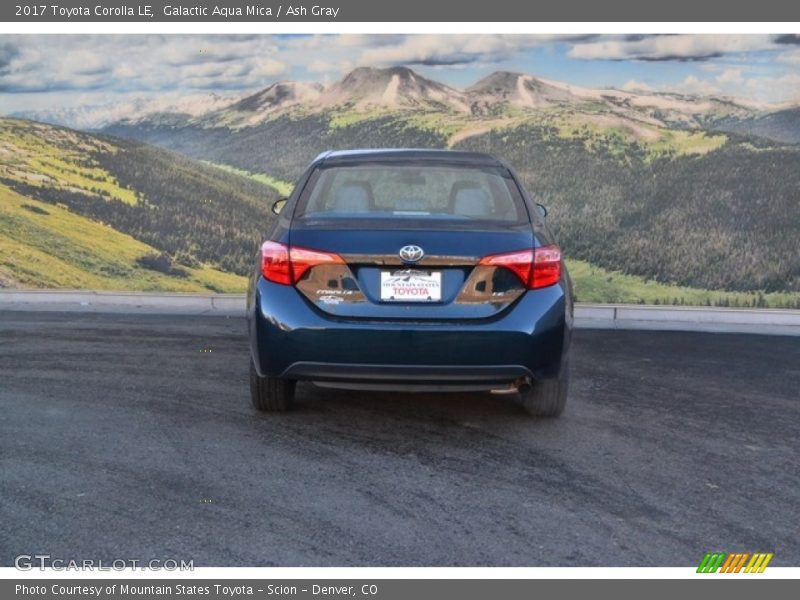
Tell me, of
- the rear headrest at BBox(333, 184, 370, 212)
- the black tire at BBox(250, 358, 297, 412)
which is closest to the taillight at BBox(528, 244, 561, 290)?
the rear headrest at BBox(333, 184, 370, 212)

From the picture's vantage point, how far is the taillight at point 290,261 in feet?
17.3

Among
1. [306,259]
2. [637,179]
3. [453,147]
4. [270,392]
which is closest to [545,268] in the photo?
[306,259]

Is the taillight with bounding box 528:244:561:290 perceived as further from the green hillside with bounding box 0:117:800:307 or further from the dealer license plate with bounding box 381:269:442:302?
the green hillside with bounding box 0:117:800:307

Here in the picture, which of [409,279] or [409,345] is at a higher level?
[409,279]

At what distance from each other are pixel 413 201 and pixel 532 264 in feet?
5.96

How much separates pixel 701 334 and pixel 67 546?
723cm

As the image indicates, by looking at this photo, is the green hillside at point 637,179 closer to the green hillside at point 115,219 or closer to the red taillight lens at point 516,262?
the green hillside at point 115,219

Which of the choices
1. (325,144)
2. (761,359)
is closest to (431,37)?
(325,144)

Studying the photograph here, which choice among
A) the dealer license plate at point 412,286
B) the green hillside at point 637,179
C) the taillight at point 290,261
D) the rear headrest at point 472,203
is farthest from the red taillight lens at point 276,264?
the green hillside at point 637,179

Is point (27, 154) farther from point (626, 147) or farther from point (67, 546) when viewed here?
point (67, 546)

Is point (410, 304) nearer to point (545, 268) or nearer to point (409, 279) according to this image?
point (409, 279)

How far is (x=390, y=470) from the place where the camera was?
4.93m

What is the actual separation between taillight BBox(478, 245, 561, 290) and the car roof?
1072mm

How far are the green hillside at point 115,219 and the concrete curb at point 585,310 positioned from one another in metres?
0.19
